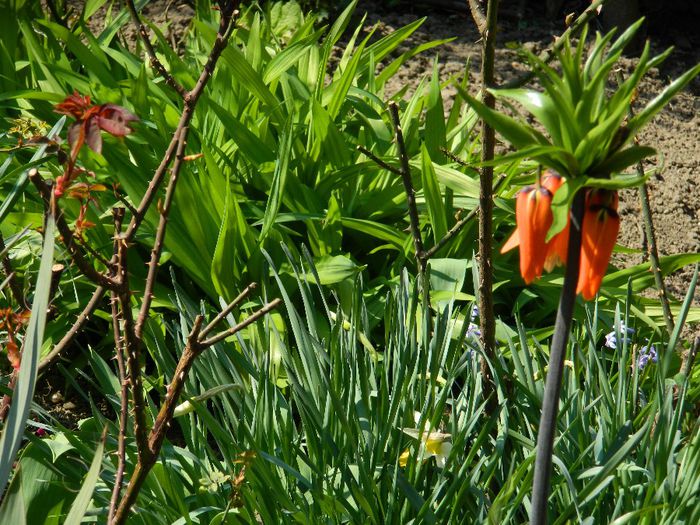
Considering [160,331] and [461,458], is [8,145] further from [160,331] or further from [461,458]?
[461,458]

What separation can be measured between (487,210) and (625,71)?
293cm

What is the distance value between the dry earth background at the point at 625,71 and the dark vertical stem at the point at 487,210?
1.15 m

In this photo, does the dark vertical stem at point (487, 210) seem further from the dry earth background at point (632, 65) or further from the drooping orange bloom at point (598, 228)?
the dry earth background at point (632, 65)

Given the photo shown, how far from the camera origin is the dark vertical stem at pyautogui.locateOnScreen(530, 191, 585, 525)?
93 cm

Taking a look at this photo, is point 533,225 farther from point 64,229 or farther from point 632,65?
point 632,65

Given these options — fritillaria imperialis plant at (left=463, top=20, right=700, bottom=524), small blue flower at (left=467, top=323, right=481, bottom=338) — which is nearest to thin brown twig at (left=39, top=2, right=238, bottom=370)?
fritillaria imperialis plant at (left=463, top=20, right=700, bottom=524)

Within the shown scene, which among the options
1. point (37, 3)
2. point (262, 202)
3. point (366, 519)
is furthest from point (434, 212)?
point (37, 3)

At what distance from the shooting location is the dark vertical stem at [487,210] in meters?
1.43

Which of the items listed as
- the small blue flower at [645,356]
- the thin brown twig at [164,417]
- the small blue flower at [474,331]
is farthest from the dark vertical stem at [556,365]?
the small blue flower at [645,356]

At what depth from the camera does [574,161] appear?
90cm

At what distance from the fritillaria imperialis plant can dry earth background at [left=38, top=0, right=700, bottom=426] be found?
1.59 m

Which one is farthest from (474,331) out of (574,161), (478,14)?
(574,161)

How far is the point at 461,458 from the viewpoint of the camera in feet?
5.23

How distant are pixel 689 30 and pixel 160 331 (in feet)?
12.1
